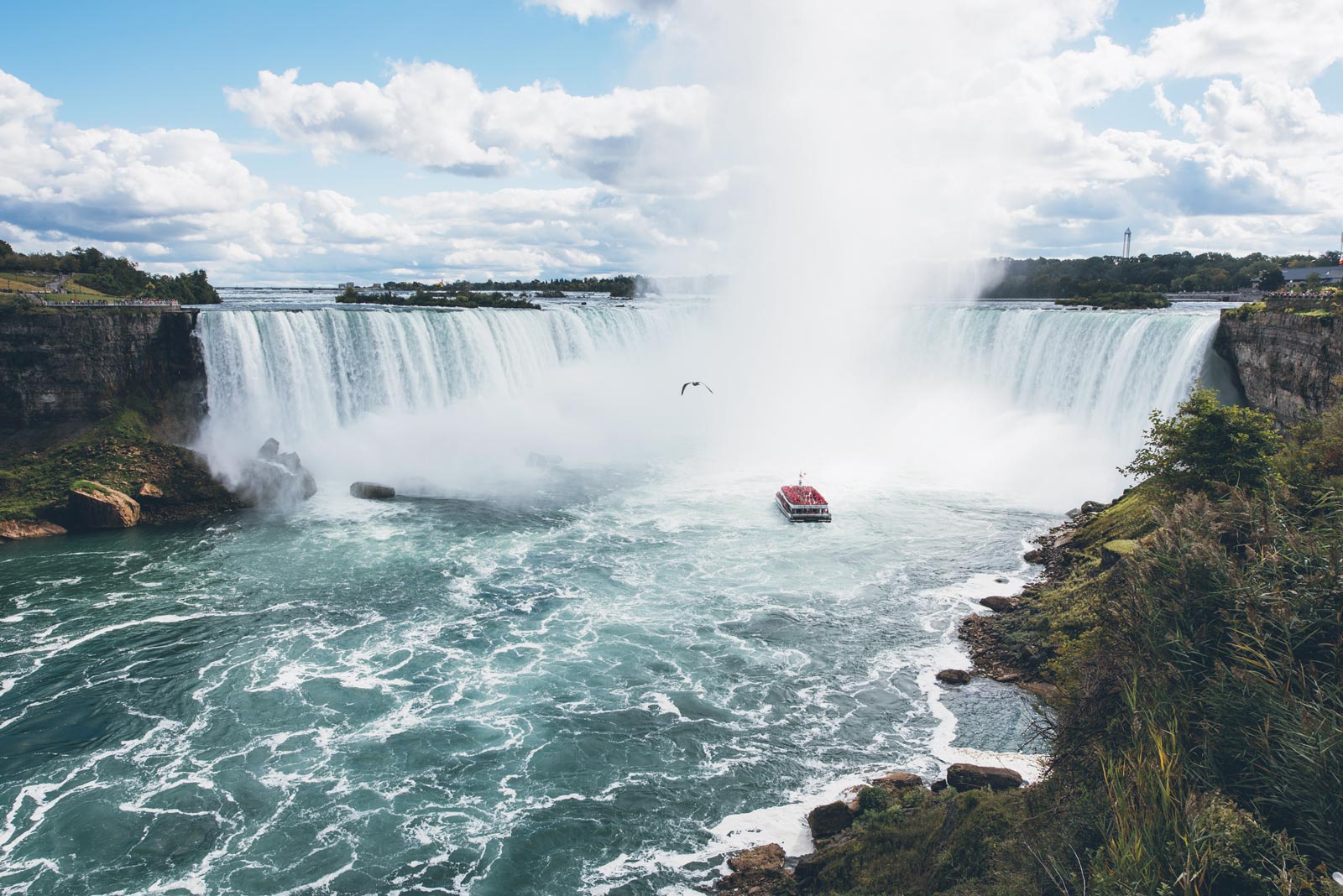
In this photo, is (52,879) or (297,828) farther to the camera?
(297,828)

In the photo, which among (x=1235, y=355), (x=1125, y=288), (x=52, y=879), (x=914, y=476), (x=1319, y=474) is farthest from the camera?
(x=1125, y=288)

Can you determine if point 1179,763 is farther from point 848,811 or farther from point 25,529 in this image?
point 25,529

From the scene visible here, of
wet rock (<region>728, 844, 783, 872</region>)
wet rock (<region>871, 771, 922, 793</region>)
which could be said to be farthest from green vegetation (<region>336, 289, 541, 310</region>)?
wet rock (<region>728, 844, 783, 872</region>)

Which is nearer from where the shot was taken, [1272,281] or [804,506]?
[804,506]

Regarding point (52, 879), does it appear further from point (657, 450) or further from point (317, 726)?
point (657, 450)

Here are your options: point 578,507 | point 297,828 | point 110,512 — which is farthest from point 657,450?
point 297,828

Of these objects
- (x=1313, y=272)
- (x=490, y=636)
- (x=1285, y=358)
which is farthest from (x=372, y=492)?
(x=1313, y=272)
